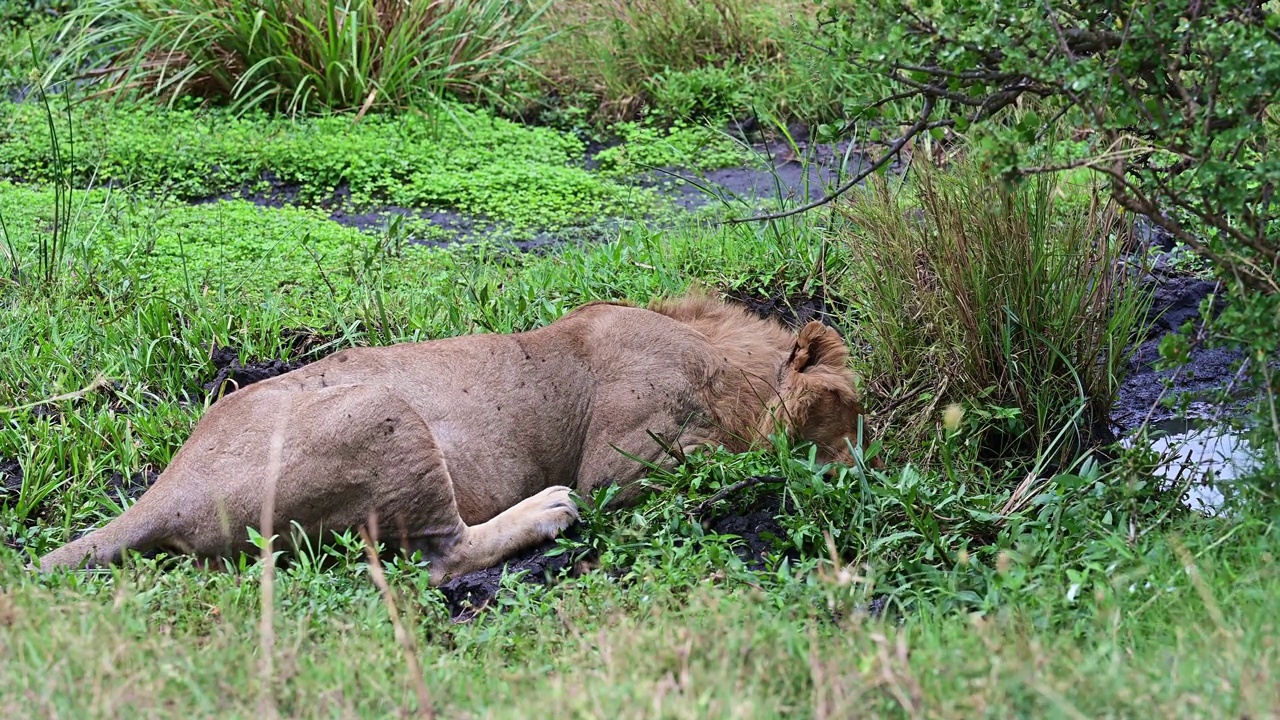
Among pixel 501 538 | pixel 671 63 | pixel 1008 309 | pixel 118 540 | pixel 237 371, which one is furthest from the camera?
pixel 671 63

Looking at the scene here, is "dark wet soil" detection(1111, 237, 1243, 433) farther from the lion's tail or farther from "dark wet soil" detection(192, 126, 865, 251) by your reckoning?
the lion's tail

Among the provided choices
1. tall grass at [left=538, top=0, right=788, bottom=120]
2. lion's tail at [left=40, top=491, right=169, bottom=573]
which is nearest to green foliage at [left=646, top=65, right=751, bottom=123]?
tall grass at [left=538, top=0, right=788, bottom=120]

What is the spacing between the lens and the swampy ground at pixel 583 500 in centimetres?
293

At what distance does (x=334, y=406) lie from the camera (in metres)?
4.59

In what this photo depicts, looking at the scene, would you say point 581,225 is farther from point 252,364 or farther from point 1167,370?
point 1167,370

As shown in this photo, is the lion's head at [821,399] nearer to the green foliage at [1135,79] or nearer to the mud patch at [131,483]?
the green foliage at [1135,79]

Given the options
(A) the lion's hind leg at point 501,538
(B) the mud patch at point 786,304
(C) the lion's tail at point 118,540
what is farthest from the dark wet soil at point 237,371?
(B) the mud patch at point 786,304

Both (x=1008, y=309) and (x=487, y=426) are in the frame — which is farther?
(x=1008, y=309)

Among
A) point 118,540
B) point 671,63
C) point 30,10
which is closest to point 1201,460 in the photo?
point 118,540

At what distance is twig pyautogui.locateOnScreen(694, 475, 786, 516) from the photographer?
456 centimetres

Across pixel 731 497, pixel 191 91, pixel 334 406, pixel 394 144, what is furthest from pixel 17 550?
pixel 191 91

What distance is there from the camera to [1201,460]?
438 centimetres

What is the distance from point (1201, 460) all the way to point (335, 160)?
20.2 feet

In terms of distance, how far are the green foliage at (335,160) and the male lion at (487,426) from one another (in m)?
3.00
